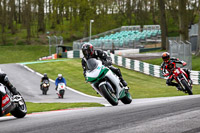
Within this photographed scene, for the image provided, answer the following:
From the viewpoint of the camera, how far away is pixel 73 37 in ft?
239

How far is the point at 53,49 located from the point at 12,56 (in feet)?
27.2

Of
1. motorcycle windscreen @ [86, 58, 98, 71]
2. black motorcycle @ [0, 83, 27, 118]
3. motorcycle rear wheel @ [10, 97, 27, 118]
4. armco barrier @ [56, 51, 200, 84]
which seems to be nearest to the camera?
black motorcycle @ [0, 83, 27, 118]

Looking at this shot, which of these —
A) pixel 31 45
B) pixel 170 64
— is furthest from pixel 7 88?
pixel 31 45

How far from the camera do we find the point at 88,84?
2691cm

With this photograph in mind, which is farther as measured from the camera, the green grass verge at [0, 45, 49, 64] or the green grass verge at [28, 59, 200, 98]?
the green grass verge at [0, 45, 49, 64]

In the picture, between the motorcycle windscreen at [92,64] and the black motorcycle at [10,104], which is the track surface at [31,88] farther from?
the black motorcycle at [10,104]

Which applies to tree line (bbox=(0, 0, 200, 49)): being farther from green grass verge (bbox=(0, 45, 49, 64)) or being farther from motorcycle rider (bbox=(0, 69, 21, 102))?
motorcycle rider (bbox=(0, 69, 21, 102))

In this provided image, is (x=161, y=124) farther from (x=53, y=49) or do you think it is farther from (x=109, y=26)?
(x=109, y=26)

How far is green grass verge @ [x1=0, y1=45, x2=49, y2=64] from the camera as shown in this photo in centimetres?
5454

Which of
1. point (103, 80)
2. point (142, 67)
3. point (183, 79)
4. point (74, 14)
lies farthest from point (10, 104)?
point (74, 14)

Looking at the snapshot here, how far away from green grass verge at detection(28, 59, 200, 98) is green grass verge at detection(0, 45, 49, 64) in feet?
60.2

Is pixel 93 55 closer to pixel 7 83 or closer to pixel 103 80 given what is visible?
pixel 103 80

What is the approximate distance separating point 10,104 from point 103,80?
2903 mm

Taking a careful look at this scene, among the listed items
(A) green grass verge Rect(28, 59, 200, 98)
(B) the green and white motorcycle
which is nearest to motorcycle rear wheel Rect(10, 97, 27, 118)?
(B) the green and white motorcycle
